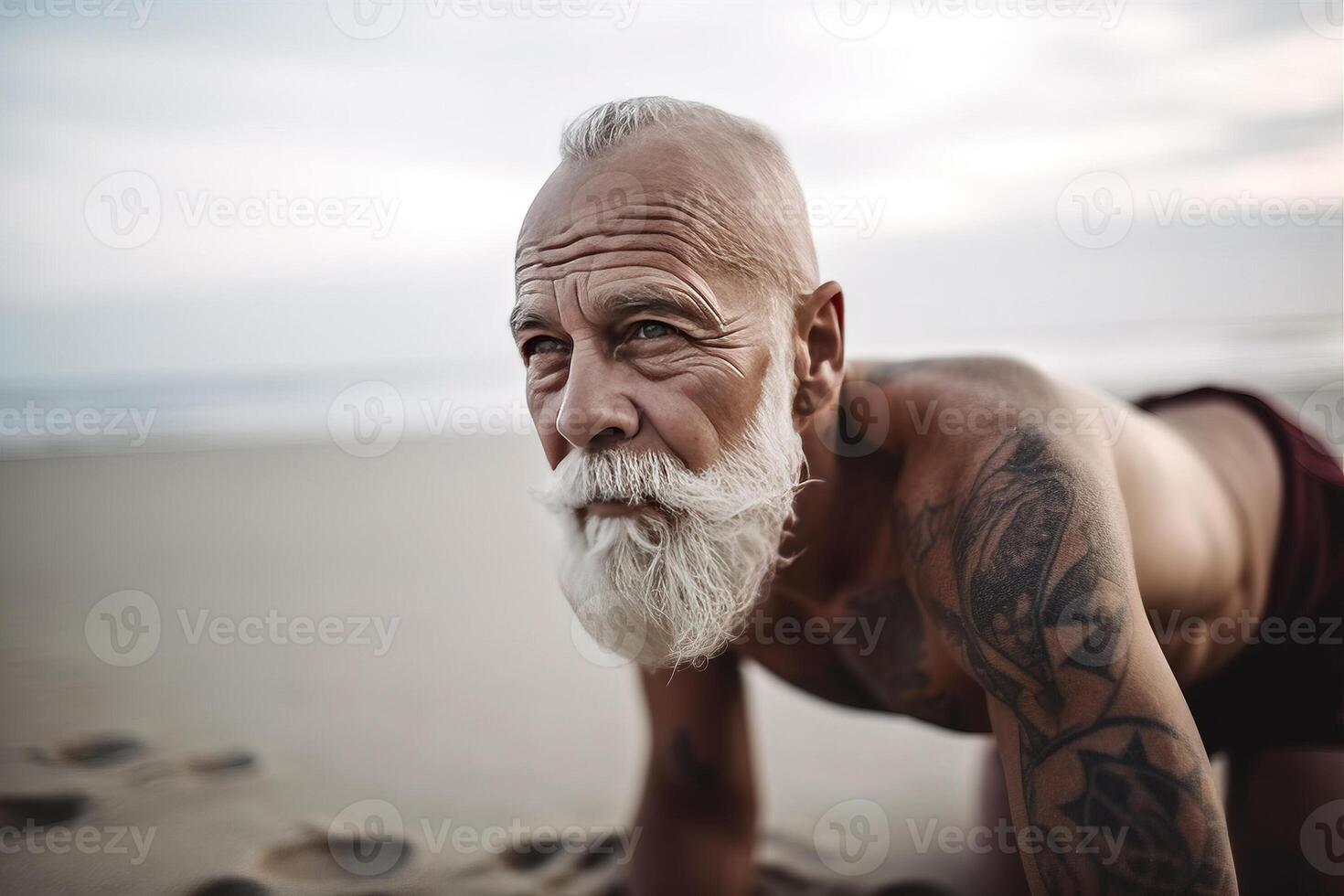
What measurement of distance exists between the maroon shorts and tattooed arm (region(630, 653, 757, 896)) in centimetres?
111

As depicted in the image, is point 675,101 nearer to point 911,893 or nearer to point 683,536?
point 683,536

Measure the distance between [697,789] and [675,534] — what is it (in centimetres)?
106

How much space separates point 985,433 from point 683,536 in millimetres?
567

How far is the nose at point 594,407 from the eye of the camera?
5.10 feet

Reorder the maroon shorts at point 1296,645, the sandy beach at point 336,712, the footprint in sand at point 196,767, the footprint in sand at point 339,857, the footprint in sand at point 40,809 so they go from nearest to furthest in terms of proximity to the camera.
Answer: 1. the maroon shorts at point 1296,645
2. the footprint in sand at point 339,857
3. the sandy beach at point 336,712
4. the footprint in sand at point 40,809
5. the footprint in sand at point 196,767

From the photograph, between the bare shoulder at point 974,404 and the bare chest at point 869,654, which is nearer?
the bare shoulder at point 974,404

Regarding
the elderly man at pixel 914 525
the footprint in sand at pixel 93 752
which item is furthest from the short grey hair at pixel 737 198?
the footprint in sand at pixel 93 752

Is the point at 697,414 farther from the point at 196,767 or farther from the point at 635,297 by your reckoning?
the point at 196,767

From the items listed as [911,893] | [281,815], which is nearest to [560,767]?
[281,815]

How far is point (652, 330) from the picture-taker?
162 cm

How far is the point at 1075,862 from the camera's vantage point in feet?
4.47

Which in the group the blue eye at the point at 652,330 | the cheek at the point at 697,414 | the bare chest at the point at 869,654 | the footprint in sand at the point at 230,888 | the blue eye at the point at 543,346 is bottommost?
the footprint in sand at the point at 230,888

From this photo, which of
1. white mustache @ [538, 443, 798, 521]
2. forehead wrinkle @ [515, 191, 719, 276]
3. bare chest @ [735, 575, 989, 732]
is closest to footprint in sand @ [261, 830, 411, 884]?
bare chest @ [735, 575, 989, 732]

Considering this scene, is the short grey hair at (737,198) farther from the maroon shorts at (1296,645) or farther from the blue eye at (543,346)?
the maroon shorts at (1296,645)
